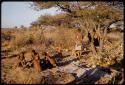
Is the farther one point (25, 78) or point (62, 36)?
point (62, 36)

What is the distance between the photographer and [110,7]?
15727 millimetres

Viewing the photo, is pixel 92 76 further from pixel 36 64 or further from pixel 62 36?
pixel 62 36

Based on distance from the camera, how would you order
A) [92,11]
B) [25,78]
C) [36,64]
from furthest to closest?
[92,11] → [36,64] → [25,78]

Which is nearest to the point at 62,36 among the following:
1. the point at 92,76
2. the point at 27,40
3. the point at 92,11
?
the point at 27,40

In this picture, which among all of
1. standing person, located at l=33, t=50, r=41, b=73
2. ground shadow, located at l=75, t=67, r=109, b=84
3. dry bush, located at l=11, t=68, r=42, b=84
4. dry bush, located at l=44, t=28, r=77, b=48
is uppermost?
dry bush, located at l=11, t=68, r=42, b=84

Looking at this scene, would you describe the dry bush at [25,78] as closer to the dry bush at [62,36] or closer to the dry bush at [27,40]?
the dry bush at [27,40]

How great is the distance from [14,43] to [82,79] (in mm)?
12484

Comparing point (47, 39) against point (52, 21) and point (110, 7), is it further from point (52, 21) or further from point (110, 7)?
point (110, 7)

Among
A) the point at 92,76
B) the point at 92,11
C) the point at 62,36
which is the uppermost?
the point at 92,11

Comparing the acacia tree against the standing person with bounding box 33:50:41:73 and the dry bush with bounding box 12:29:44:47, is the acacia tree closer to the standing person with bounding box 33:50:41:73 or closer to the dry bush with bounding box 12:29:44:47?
the dry bush with bounding box 12:29:44:47

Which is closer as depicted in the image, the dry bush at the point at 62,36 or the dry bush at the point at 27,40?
the dry bush at the point at 27,40

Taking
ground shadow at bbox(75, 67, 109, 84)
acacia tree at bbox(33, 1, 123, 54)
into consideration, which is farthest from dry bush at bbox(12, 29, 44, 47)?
ground shadow at bbox(75, 67, 109, 84)

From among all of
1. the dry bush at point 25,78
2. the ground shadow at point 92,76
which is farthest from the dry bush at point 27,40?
the dry bush at point 25,78

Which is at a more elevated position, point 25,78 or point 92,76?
point 25,78
